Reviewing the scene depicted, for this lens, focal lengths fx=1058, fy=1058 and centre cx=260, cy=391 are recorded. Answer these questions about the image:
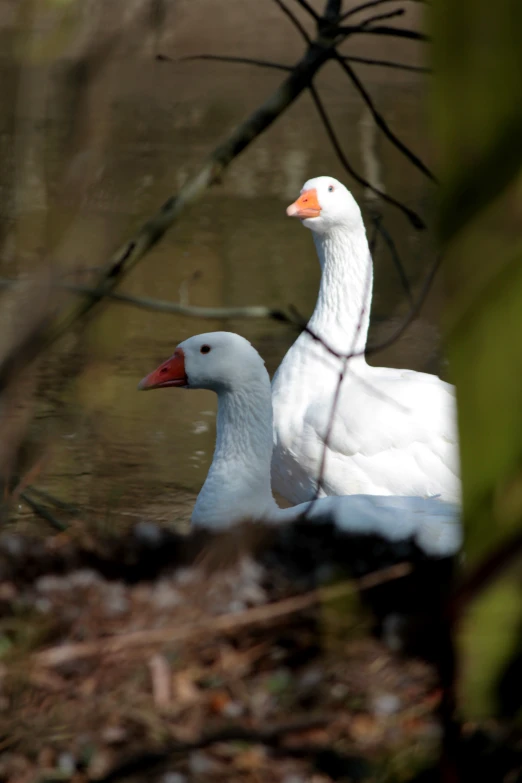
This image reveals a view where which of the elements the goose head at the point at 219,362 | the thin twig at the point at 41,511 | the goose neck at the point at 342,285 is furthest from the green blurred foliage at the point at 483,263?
the goose neck at the point at 342,285

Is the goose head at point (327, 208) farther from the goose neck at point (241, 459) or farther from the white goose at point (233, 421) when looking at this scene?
the goose neck at point (241, 459)

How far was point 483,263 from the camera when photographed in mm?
796

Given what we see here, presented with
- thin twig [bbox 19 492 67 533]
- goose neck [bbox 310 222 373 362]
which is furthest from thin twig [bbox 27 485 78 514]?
goose neck [bbox 310 222 373 362]

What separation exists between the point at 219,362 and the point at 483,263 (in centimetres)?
286

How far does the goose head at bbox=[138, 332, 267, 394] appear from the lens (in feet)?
11.8

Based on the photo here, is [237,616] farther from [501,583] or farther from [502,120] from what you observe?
[502,120]

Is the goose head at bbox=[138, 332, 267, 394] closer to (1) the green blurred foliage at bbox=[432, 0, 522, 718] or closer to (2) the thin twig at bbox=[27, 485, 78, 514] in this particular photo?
(2) the thin twig at bbox=[27, 485, 78, 514]

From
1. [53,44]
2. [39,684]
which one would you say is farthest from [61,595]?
[53,44]

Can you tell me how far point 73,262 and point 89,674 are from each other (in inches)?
40.6

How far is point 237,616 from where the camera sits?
1.86m

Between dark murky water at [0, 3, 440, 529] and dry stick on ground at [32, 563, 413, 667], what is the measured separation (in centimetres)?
33

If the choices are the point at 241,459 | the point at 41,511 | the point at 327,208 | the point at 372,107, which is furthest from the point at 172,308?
the point at 327,208

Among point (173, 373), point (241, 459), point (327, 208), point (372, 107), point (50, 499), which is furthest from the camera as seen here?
point (327, 208)

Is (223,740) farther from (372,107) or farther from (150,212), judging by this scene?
(372,107)
